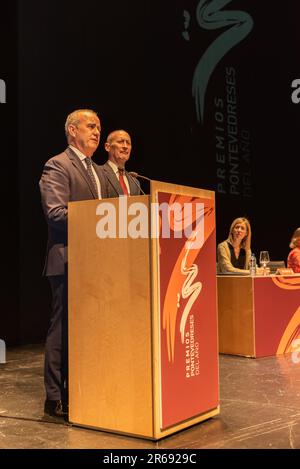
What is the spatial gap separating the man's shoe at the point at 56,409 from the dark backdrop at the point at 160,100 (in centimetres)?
245

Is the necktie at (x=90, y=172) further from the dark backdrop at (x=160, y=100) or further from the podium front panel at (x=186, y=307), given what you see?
the dark backdrop at (x=160, y=100)

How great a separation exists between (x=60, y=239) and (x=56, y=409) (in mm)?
763

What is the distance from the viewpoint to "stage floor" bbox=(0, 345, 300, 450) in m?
2.02

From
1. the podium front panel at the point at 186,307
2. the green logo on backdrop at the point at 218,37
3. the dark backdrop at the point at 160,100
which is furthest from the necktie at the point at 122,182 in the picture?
the green logo on backdrop at the point at 218,37

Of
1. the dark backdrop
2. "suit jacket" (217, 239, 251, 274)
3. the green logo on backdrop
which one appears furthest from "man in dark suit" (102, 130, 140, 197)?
the green logo on backdrop

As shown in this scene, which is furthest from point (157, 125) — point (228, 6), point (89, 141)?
point (89, 141)

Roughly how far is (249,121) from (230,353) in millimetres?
3764

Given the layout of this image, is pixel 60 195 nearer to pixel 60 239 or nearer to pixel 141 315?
pixel 60 239

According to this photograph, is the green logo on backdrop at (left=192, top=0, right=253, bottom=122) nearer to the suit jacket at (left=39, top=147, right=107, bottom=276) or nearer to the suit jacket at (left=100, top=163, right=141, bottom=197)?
the suit jacket at (left=100, top=163, right=141, bottom=197)

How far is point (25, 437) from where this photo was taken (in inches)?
84.0

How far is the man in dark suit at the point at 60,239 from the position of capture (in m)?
2.36
